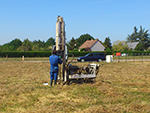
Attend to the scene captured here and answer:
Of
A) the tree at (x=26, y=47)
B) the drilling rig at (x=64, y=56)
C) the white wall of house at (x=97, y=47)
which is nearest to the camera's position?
the drilling rig at (x=64, y=56)

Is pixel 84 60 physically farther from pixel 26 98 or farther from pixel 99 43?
pixel 99 43

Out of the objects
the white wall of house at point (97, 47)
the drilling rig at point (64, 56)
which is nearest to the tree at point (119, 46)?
the white wall of house at point (97, 47)

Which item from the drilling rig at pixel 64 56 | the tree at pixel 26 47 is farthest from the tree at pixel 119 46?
the drilling rig at pixel 64 56

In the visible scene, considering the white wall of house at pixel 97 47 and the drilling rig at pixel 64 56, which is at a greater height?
the white wall of house at pixel 97 47

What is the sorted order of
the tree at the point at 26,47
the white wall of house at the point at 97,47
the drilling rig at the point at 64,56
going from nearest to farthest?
the drilling rig at the point at 64,56, the tree at the point at 26,47, the white wall of house at the point at 97,47

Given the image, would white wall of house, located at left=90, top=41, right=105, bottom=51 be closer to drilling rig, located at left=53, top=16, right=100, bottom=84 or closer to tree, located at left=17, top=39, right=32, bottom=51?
tree, located at left=17, top=39, right=32, bottom=51

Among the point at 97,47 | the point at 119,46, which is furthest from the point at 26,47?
the point at 119,46

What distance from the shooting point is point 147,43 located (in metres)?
99.4

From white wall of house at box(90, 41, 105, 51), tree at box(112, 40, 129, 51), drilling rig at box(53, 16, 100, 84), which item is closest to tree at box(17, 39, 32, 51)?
white wall of house at box(90, 41, 105, 51)

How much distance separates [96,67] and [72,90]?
8.82 ft

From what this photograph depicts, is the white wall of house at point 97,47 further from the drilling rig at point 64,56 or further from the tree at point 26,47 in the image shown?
the drilling rig at point 64,56

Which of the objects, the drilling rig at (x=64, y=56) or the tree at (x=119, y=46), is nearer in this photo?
the drilling rig at (x=64, y=56)

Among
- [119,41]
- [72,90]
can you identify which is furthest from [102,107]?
[119,41]

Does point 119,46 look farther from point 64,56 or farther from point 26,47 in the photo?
point 64,56
